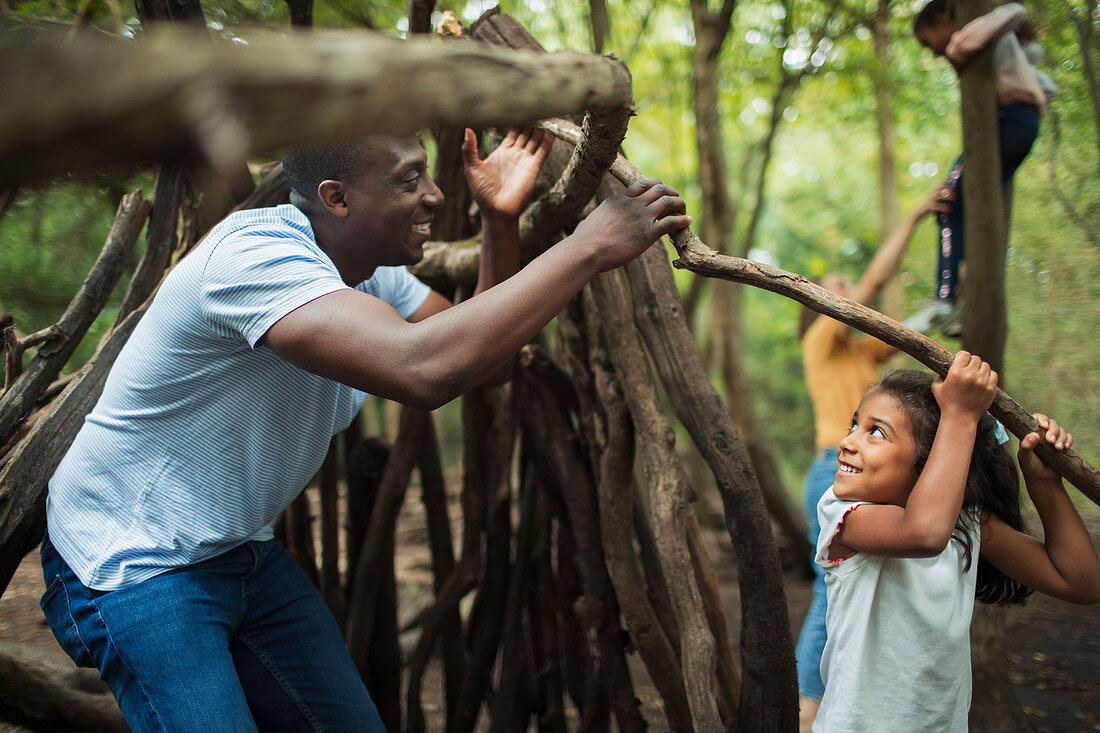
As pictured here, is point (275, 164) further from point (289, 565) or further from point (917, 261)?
point (917, 261)

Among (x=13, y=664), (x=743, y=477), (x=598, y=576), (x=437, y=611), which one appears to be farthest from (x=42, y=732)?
(x=743, y=477)

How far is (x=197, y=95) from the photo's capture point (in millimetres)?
518

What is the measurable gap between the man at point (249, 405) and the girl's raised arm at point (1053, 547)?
915 mm

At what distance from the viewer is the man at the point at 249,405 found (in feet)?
4.00

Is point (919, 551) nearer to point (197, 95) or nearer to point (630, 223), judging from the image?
point (630, 223)

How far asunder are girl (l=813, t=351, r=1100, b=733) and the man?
0.65 meters

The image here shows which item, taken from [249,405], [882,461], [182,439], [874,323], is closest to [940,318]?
[882,461]

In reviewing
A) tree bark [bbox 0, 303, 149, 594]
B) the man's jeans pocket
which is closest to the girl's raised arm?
the man's jeans pocket

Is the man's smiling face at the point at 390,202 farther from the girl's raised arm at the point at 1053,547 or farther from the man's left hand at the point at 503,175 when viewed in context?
the girl's raised arm at the point at 1053,547

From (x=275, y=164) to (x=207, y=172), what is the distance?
7.26 ft

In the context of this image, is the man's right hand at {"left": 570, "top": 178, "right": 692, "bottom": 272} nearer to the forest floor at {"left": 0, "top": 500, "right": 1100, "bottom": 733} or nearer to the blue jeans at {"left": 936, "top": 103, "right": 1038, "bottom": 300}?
the blue jeans at {"left": 936, "top": 103, "right": 1038, "bottom": 300}

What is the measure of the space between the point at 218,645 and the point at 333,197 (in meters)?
0.94

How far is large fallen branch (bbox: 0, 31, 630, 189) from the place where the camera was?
48 cm

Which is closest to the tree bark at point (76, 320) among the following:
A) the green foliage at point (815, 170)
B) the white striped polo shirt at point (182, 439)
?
the green foliage at point (815, 170)
